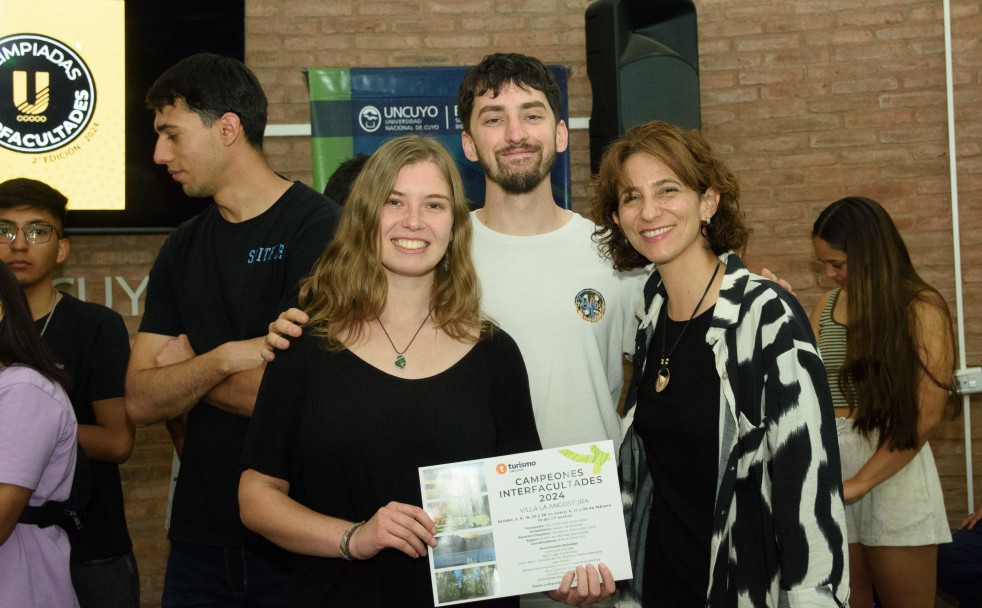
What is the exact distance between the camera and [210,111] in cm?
249

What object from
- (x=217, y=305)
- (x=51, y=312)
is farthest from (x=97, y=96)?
(x=217, y=305)

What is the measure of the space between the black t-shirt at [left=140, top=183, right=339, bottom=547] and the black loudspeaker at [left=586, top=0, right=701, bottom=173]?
239cm

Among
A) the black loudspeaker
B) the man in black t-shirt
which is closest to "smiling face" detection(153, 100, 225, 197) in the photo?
the man in black t-shirt

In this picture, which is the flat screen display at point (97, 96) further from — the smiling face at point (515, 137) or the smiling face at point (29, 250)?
the smiling face at point (515, 137)

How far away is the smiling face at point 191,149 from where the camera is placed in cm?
245

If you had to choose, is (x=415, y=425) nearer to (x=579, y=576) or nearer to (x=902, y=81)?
(x=579, y=576)

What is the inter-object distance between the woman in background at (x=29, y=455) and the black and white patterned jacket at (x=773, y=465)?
1640mm

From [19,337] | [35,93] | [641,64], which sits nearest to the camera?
[19,337]

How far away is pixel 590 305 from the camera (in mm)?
2465

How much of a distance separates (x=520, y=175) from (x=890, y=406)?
1.64 metres

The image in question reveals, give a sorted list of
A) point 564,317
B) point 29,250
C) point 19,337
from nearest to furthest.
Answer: point 19,337 → point 564,317 → point 29,250

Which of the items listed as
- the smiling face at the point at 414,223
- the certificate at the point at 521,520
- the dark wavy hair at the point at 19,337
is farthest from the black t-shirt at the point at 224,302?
the certificate at the point at 521,520

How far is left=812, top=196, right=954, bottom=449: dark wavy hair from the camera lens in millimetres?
3141

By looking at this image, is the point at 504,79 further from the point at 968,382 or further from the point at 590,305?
the point at 968,382
